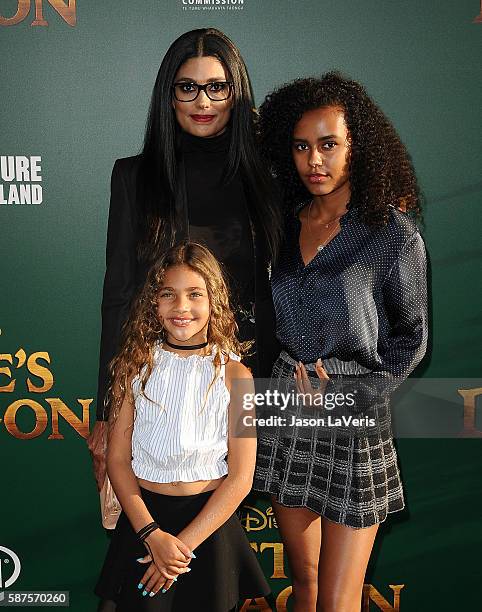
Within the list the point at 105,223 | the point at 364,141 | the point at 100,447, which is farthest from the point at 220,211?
the point at 100,447

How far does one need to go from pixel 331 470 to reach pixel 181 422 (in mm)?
347

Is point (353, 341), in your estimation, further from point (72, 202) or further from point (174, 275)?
point (72, 202)

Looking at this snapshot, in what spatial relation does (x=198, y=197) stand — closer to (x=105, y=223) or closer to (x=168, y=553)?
(x=105, y=223)

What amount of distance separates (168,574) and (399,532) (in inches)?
36.7

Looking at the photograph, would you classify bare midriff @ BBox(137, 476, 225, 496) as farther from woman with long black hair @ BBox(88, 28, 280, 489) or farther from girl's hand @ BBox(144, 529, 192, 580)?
woman with long black hair @ BBox(88, 28, 280, 489)

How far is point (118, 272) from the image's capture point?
176 cm

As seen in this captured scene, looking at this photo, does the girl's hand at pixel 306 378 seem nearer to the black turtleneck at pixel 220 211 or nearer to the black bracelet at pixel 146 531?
the black turtleneck at pixel 220 211

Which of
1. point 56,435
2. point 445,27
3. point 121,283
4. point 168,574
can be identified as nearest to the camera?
point 168,574

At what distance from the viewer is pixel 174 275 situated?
5.23 ft

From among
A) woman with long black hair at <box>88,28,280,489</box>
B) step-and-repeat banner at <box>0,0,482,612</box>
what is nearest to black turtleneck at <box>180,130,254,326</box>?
woman with long black hair at <box>88,28,280,489</box>

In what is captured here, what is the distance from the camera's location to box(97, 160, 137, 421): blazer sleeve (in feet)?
5.75

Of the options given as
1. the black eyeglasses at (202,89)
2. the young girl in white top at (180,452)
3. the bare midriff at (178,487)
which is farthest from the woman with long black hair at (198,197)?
the bare midriff at (178,487)

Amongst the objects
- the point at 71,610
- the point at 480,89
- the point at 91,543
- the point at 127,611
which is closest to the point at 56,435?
the point at 91,543

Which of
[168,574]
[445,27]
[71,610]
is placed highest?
[445,27]
